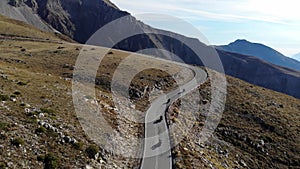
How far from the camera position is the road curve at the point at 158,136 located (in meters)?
39.1

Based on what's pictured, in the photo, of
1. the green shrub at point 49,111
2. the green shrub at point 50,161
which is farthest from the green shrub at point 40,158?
the green shrub at point 49,111

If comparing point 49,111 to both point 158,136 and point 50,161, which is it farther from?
point 158,136

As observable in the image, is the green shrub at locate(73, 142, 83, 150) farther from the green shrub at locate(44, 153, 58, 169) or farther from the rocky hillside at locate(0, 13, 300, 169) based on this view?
the green shrub at locate(44, 153, 58, 169)

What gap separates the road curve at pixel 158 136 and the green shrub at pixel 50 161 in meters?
10.5

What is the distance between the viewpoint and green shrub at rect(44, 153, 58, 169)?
96.3 feet

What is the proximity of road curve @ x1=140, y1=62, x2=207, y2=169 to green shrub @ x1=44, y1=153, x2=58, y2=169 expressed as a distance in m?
10.5

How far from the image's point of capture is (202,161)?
4403 centimetres

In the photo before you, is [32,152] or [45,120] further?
[45,120]

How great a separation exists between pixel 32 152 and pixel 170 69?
7289 cm

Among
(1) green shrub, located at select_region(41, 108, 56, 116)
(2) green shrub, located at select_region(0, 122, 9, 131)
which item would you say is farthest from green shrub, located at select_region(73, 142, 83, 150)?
(2) green shrub, located at select_region(0, 122, 9, 131)

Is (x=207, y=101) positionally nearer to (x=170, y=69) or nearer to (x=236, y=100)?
(x=236, y=100)

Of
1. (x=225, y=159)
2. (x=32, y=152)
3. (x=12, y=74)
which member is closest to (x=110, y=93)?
(x=12, y=74)

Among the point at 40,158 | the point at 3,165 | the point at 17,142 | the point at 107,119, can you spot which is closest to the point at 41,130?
the point at 17,142

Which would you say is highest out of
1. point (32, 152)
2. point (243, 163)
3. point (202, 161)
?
point (32, 152)
